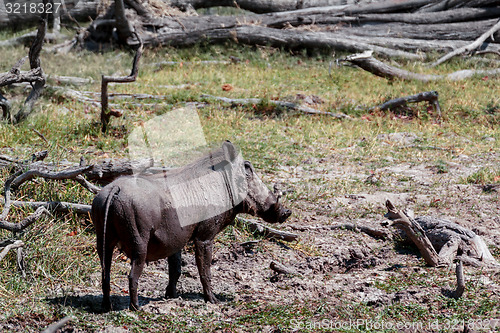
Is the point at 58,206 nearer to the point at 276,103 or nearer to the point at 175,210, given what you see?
the point at 175,210

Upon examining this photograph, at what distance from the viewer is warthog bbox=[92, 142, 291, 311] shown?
11.8 feet

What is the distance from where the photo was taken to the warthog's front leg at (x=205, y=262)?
13.4ft

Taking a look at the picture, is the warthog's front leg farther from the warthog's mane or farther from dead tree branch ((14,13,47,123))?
dead tree branch ((14,13,47,123))

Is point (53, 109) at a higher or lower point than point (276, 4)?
lower

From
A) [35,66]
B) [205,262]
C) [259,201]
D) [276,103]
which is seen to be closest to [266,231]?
[259,201]

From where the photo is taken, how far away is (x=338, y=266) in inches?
204

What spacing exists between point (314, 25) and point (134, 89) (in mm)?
5258

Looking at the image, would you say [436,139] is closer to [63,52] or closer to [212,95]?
[212,95]

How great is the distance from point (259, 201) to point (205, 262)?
2.06 ft

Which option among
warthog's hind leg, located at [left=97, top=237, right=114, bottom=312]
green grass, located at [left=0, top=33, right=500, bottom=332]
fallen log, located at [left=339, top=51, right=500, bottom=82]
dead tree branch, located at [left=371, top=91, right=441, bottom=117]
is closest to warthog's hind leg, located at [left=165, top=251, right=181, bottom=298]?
green grass, located at [left=0, top=33, right=500, bottom=332]

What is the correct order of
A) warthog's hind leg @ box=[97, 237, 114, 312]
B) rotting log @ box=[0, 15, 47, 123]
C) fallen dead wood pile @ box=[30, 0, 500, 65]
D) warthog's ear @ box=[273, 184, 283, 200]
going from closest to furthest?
warthog's hind leg @ box=[97, 237, 114, 312] → warthog's ear @ box=[273, 184, 283, 200] → rotting log @ box=[0, 15, 47, 123] → fallen dead wood pile @ box=[30, 0, 500, 65]

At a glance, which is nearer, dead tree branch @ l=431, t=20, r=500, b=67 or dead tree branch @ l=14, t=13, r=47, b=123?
dead tree branch @ l=14, t=13, r=47, b=123

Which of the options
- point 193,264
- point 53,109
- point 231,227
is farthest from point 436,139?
point 53,109

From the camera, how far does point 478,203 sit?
6199 mm
